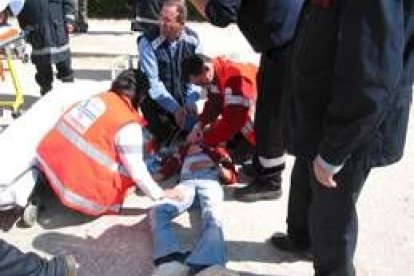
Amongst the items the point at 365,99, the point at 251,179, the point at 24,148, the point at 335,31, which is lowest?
the point at 251,179

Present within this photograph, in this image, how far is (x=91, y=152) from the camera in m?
4.00

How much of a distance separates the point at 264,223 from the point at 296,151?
1177 millimetres

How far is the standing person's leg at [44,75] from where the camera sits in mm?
5676

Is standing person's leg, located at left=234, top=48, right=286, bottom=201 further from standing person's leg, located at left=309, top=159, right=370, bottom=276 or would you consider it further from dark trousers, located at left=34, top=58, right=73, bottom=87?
dark trousers, located at left=34, top=58, right=73, bottom=87

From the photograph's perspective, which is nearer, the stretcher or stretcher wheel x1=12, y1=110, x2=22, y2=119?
the stretcher

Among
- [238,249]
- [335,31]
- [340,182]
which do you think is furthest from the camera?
[238,249]

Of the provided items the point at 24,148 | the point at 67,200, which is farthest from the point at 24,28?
the point at 67,200

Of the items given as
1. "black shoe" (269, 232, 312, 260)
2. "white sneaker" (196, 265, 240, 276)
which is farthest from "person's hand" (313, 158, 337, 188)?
"black shoe" (269, 232, 312, 260)

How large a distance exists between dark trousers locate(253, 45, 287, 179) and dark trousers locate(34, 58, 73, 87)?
221cm

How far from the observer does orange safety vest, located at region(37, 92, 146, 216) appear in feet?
13.1

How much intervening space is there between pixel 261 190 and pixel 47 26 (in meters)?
2.25

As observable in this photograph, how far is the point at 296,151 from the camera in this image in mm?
2998

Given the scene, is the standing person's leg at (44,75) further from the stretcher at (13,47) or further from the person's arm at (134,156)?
the person's arm at (134,156)

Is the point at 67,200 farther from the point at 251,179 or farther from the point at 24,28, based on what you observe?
→ the point at 24,28
